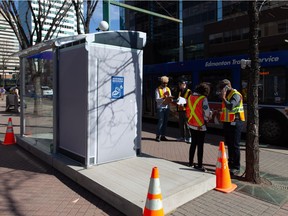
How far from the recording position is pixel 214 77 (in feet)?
32.7

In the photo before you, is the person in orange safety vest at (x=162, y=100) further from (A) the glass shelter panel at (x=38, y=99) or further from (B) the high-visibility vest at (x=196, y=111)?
(A) the glass shelter panel at (x=38, y=99)

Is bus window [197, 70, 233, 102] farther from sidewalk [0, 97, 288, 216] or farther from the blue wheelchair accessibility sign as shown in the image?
the blue wheelchair accessibility sign

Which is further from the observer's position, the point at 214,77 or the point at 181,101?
the point at 214,77

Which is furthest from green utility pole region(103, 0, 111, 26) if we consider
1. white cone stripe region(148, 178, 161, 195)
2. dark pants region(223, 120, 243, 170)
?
white cone stripe region(148, 178, 161, 195)

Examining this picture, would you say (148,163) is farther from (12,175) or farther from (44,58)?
(44,58)

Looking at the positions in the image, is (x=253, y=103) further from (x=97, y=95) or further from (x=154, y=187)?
(x=97, y=95)

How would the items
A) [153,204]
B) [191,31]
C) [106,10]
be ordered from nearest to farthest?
[153,204] < [106,10] < [191,31]

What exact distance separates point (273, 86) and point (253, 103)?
4.00 metres

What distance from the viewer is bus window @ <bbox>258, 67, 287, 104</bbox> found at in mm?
8156

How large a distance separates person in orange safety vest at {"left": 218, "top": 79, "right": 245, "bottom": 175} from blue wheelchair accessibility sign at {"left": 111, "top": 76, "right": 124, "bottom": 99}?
199 cm

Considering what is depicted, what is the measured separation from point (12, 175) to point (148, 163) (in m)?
2.60

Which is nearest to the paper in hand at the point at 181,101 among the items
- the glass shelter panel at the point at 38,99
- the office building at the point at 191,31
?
the glass shelter panel at the point at 38,99

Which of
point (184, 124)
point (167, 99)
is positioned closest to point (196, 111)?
point (167, 99)

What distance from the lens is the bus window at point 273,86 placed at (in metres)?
8.16
